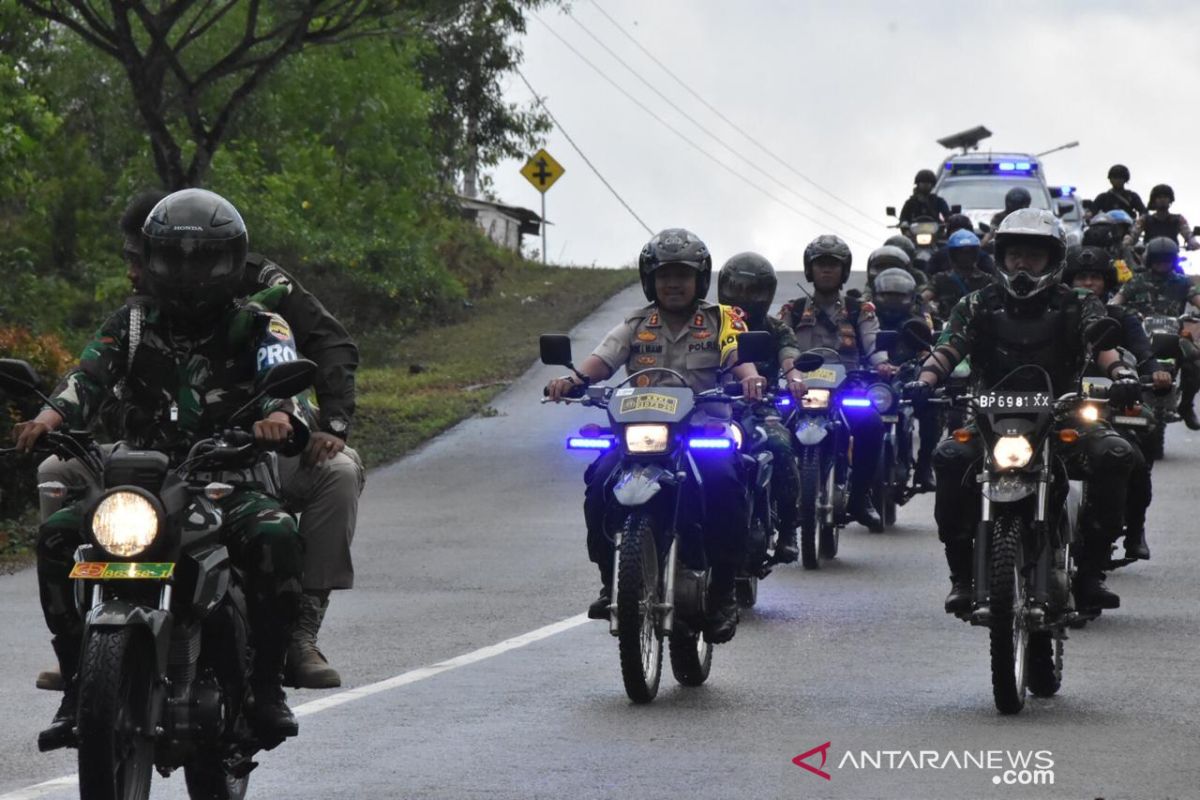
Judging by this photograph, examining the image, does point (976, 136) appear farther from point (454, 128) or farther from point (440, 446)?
point (440, 446)

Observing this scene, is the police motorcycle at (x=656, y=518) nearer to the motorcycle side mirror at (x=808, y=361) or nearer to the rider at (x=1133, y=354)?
the motorcycle side mirror at (x=808, y=361)

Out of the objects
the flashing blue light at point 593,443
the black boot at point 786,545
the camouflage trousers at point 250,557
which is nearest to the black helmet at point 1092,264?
the black boot at point 786,545

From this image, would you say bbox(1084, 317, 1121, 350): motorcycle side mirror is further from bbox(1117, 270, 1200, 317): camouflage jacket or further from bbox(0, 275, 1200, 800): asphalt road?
bbox(1117, 270, 1200, 317): camouflage jacket

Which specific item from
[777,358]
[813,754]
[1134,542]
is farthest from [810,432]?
[813,754]

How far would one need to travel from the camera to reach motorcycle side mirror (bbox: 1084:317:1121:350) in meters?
10.1

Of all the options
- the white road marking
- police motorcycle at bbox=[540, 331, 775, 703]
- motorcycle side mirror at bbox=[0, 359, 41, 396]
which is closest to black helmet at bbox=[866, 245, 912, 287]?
the white road marking

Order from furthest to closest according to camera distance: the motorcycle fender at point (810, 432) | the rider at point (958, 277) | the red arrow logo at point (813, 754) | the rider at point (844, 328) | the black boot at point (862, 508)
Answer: the rider at point (958, 277) → the black boot at point (862, 508) → the rider at point (844, 328) → the motorcycle fender at point (810, 432) → the red arrow logo at point (813, 754)

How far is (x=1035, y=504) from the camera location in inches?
388

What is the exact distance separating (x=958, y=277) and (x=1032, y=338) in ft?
40.3

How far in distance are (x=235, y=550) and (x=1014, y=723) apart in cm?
362

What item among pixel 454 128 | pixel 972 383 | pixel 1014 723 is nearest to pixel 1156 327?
pixel 972 383

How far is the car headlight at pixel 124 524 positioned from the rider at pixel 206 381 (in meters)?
0.47

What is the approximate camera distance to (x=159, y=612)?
20.9 feet

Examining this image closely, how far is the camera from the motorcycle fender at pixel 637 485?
989 cm
